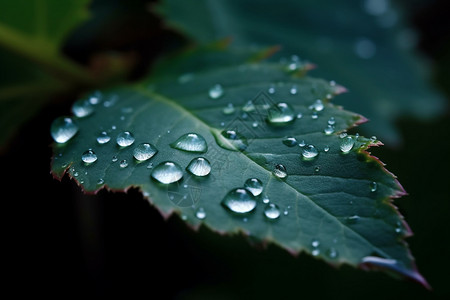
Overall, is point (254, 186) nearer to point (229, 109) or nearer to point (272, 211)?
point (272, 211)

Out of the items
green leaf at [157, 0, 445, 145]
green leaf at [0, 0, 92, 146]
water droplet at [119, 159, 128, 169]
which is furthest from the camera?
green leaf at [157, 0, 445, 145]

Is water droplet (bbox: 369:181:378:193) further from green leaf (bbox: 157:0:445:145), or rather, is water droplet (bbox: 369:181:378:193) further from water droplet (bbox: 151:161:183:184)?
green leaf (bbox: 157:0:445:145)

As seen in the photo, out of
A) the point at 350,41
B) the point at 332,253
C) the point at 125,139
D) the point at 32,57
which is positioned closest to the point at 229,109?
the point at 125,139

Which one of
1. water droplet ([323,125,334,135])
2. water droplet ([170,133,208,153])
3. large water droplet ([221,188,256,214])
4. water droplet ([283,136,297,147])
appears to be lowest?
water droplet ([170,133,208,153])

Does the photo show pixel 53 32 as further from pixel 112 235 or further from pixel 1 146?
pixel 112 235

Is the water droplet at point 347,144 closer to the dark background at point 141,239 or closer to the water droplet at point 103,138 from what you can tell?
the water droplet at point 103,138

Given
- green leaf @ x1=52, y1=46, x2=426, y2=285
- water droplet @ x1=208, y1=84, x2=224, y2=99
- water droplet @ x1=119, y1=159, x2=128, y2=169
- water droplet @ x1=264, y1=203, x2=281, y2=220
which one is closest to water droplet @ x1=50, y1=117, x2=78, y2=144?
green leaf @ x1=52, y1=46, x2=426, y2=285

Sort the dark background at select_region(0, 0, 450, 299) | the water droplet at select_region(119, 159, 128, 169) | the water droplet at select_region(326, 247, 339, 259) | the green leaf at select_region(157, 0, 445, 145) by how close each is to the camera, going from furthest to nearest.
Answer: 1. the green leaf at select_region(157, 0, 445, 145)
2. the dark background at select_region(0, 0, 450, 299)
3. the water droplet at select_region(119, 159, 128, 169)
4. the water droplet at select_region(326, 247, 339, 259)
